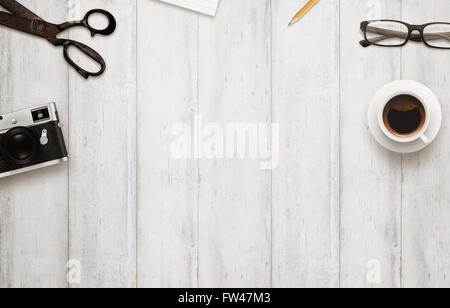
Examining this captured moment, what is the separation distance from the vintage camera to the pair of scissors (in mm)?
126

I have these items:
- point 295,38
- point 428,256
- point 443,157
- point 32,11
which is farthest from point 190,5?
point 428,256

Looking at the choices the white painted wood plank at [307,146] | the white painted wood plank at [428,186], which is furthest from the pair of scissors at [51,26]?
the white painted wood plank at [428,186]

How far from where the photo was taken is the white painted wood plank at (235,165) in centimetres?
87

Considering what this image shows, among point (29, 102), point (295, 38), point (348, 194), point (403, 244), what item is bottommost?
point (403, 244)

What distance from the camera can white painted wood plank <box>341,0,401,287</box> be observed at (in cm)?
86

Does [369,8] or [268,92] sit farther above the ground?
[369,8]

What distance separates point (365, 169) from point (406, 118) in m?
0.14

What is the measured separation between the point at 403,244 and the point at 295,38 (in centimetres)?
51

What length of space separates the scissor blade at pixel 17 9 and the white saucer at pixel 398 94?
747 mm

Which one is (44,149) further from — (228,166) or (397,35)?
(397,35)

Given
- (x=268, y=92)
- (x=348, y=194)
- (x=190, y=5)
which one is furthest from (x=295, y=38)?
(x=348, y=194)

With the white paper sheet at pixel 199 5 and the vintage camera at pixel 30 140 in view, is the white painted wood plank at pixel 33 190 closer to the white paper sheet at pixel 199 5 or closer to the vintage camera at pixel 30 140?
the vintage camera at pixel 30 140
